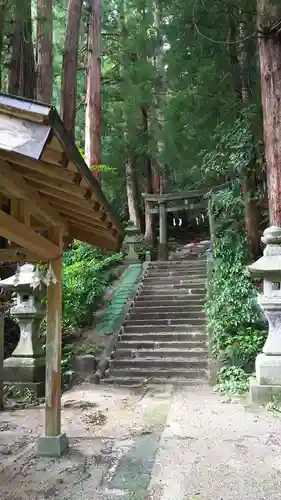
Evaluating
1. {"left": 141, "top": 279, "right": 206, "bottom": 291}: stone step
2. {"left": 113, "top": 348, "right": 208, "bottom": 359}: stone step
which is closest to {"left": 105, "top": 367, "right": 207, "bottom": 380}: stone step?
{"left": 113, "top": 348, "right": 208, "bottom": 359}: stone step

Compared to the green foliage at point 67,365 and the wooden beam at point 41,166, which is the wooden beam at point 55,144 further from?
the green foliage at point 67,365

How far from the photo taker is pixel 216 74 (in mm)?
10039

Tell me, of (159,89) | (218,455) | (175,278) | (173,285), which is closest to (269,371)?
(218,455)

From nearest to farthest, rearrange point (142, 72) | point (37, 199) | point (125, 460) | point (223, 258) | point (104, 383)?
point (37, 199)
point (125, 460)
point (104, 383)
point (223, 258)
point (142, 72)

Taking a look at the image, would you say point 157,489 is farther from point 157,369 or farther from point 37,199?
point 157,369

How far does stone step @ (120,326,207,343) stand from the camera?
8.66 m

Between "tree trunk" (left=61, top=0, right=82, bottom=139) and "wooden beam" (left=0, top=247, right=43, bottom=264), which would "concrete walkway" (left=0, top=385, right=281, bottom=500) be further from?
"tree trunk" (left=61, top=0, right=82, bottom=139)

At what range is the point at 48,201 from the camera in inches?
153

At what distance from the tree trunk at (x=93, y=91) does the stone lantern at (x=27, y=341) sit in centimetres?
612

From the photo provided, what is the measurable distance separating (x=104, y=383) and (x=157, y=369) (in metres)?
0.99

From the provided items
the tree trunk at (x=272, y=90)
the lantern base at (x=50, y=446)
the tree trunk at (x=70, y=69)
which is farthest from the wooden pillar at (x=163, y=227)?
the lantern base at (x=50, y=446)

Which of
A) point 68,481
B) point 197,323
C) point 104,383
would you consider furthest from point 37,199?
point 197,323

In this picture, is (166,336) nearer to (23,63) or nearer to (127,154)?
(23,63)

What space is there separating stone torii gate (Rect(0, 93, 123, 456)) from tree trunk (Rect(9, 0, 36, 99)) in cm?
536
